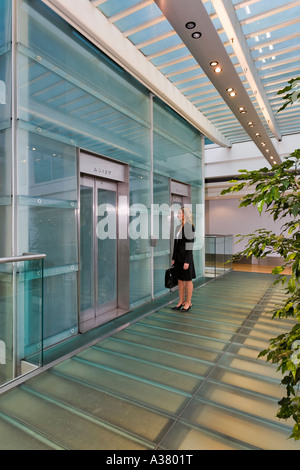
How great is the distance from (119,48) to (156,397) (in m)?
4.79

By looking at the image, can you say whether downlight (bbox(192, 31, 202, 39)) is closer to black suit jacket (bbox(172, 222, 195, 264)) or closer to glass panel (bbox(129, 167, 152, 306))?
glass panel (bbox(129, 167, 152, 306))

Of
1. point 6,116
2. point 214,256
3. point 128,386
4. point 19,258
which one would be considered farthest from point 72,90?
point 214,256

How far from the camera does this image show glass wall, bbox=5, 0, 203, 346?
3152 mm

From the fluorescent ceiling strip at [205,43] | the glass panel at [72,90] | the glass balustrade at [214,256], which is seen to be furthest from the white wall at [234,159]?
the glass panel at [72,90]

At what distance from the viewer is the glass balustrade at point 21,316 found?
276cm

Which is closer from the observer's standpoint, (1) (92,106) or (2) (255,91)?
(1) (92,106)

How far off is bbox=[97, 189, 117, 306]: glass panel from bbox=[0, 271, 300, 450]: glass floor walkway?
1.08 meters

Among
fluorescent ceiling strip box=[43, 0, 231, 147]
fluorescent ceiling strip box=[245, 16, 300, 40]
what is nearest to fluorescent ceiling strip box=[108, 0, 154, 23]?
fluorescent ceiling strip box=[43, 0, 231, 147]

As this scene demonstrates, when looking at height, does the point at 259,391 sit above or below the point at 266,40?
below

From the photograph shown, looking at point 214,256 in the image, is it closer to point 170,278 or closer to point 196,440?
point 170,278

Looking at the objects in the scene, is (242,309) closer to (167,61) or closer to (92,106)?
(92,106)

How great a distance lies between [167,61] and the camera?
539 cm
